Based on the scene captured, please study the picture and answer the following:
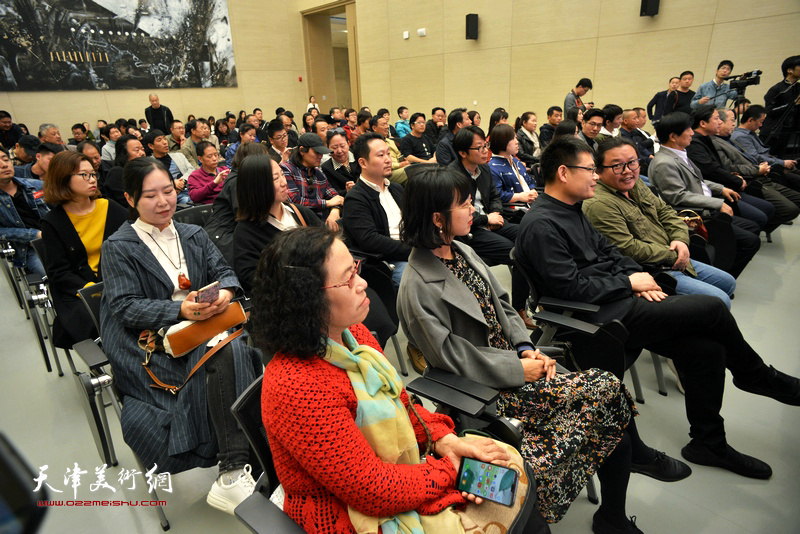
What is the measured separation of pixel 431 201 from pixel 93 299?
1511mm

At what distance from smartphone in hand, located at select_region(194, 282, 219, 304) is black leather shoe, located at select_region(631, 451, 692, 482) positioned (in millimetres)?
1751

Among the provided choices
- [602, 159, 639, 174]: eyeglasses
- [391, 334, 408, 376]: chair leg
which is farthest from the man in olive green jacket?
[391, 334, 408, 376]: chair leg

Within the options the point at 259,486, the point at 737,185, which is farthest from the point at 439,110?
→ the point at 259,486

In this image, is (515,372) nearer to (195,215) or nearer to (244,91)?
(195,215)

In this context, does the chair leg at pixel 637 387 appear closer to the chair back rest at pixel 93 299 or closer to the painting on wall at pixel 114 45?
the chair back rest at pixel 93 299

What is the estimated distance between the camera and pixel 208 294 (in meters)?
1.83

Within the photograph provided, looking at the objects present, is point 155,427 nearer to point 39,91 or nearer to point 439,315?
point 439,315

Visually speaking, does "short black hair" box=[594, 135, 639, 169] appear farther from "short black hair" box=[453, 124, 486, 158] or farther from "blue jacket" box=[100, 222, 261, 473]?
"blue jacket" box=[100, 222, 261, 473]

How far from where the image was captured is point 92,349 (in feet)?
5.94

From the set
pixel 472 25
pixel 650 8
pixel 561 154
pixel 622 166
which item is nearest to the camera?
pixel 561 154

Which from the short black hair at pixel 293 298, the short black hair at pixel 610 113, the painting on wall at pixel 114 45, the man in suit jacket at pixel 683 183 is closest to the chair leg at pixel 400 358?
the short black hair at pixel 293 298

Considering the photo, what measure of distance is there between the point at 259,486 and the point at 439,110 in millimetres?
7395

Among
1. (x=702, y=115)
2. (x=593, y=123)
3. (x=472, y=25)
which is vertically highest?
(x=472, y=25)

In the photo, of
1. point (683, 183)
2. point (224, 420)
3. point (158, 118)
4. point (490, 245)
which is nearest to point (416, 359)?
point (224, 420)
